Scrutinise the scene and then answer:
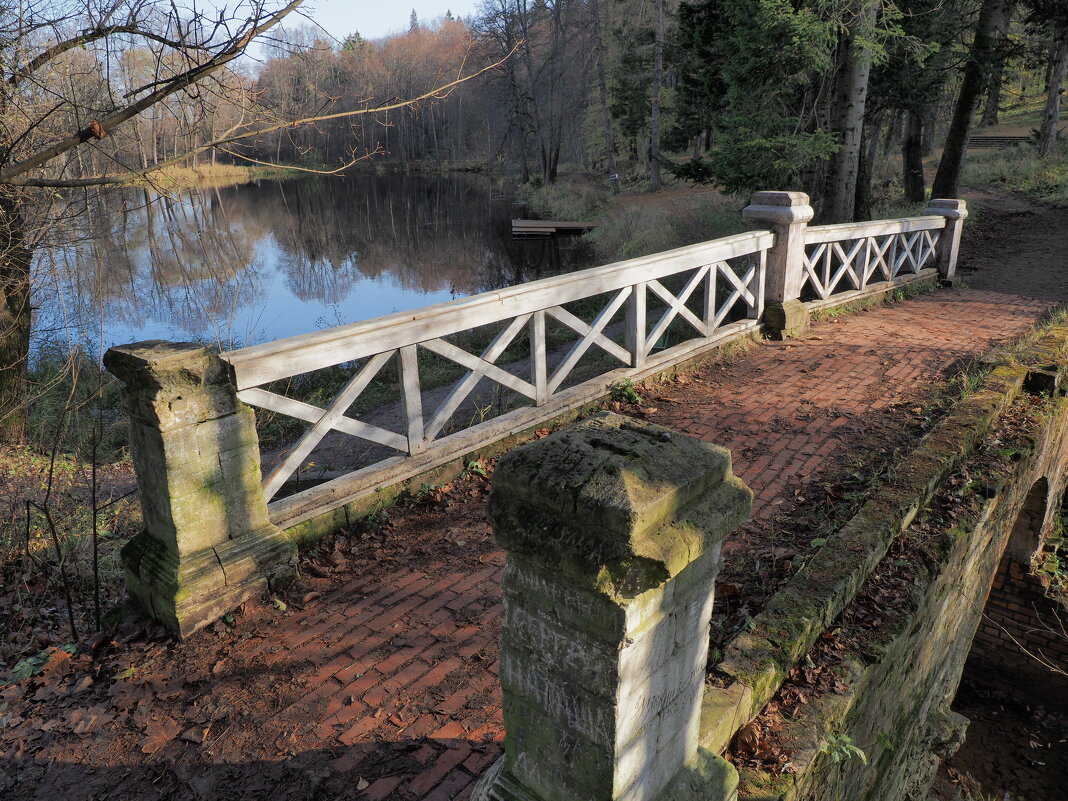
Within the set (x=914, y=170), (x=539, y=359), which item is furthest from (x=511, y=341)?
(x=914, y=170)

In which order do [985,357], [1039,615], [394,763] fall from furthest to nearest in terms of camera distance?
[1039,615] < [985,357] < [394,763]

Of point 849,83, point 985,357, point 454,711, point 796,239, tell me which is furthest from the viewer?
point 849,83

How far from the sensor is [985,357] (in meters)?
6.63

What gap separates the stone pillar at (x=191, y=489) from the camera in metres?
3.20

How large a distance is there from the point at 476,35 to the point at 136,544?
35.3 metres

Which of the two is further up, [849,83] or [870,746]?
[849,83]

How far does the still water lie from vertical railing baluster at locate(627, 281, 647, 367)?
11.9 feet

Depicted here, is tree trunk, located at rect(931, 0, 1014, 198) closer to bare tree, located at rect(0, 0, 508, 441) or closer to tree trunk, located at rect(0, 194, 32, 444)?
bare tree, located at rect(0, 0, 508, 441)

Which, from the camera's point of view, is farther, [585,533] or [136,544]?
[136,544]

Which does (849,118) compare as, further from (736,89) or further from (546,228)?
(546,228)

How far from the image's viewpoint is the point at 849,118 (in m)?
11.5

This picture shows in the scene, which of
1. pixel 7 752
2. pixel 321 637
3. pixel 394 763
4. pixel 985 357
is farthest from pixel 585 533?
pixel 985 357

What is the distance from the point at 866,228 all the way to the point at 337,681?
27.4 ft

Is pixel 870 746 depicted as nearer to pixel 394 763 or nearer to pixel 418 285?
pixel 394 763
